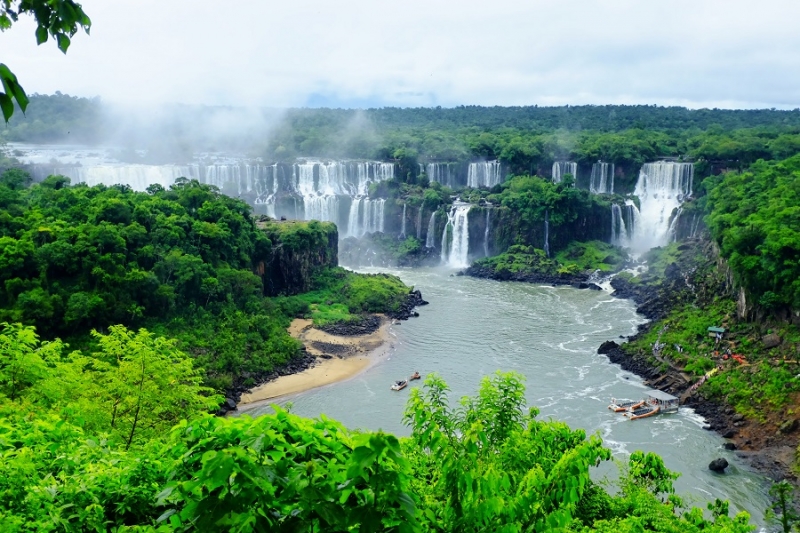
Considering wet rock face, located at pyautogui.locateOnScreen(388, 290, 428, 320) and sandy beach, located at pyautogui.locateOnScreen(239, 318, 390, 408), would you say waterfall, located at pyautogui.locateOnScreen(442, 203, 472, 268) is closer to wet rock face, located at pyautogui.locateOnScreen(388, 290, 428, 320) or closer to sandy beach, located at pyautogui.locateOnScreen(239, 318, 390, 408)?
wet rock face, located at pyautogui.locateOnScreen(388, 290, 428, 320)

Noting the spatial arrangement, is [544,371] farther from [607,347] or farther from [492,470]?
[492,470]

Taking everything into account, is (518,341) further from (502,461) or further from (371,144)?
(371,144)

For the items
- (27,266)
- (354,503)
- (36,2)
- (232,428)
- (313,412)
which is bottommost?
(313,412)

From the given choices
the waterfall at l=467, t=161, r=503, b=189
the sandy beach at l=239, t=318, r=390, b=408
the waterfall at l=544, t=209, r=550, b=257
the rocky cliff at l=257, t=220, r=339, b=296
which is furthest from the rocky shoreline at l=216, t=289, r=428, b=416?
the waterfall at l=467, t=161, r=503, b=189

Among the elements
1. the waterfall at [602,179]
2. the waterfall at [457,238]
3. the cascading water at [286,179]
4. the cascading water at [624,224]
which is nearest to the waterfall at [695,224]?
the cascading water at [624,224]

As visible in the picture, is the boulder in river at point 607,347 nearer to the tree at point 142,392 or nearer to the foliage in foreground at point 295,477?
the tree at point 142,392

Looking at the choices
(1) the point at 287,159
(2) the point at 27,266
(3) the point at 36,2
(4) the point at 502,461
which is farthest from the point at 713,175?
(3) the point at 36,2
